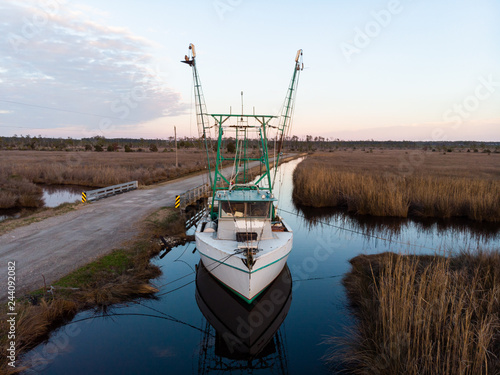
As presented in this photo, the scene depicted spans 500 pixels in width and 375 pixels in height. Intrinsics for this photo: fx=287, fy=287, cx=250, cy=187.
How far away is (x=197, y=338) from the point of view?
29.0 feet

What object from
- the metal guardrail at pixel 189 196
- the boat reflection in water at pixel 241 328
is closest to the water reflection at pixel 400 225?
the metal guardrail at pixel 189 196

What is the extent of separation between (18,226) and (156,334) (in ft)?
39.2

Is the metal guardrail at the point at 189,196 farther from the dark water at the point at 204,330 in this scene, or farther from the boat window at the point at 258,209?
the boat window at the point at 258,209

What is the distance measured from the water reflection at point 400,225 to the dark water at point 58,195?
2189cm

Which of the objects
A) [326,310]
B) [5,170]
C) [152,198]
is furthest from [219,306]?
[5,170]

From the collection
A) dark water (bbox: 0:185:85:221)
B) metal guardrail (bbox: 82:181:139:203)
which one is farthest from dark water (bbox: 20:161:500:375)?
dark water (bbox: 0:185:85:221)

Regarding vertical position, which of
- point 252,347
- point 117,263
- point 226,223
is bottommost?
point 252,347

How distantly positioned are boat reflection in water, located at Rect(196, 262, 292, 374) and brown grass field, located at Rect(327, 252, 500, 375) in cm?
181

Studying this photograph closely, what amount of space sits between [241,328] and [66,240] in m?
9.65

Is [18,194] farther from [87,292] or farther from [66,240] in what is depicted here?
[87,292]

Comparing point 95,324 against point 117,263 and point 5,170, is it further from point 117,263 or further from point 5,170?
point 5,170

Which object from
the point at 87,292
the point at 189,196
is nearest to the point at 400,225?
the point at 189,196

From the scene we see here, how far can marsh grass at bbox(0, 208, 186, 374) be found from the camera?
7812 mm

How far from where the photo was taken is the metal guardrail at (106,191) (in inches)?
882
